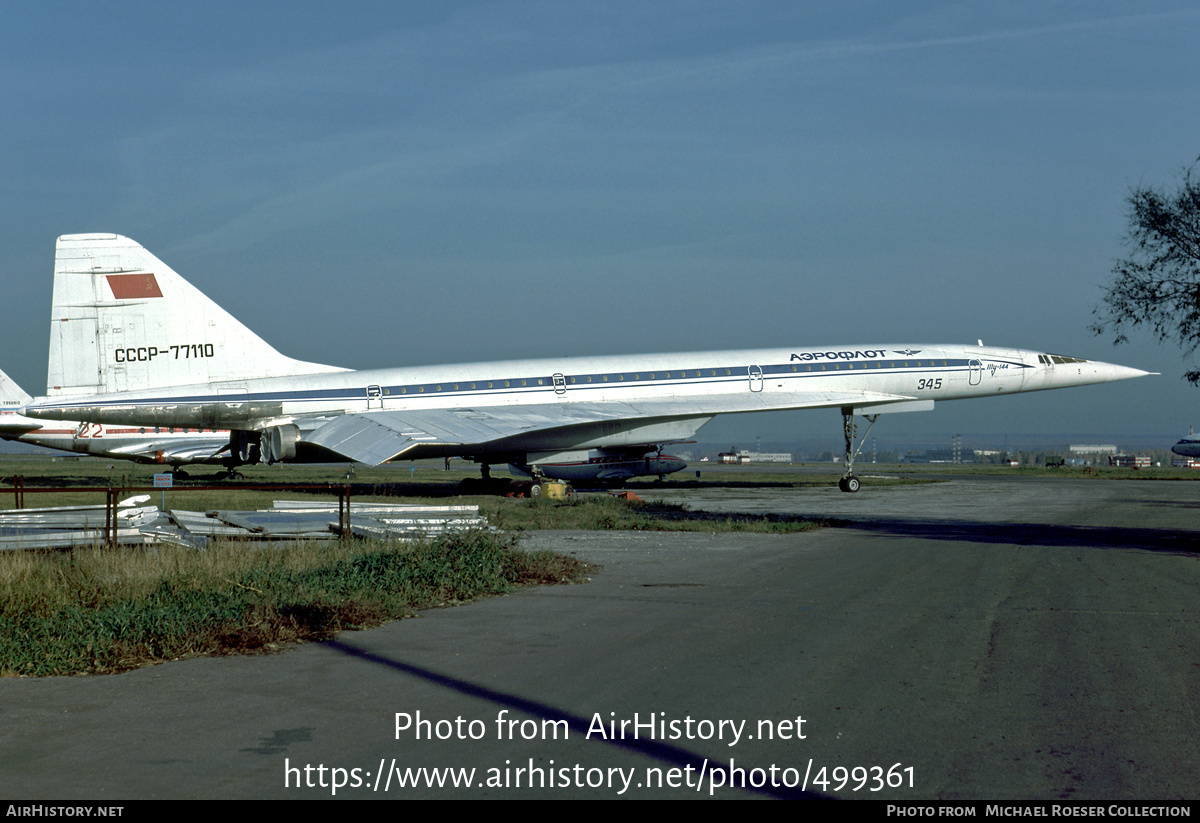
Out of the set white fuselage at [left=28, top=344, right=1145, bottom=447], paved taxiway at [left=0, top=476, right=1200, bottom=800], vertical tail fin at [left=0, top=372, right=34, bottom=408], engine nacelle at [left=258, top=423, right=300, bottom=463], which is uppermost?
vertical tail fin at [left=0, top=372, right=34, bottom=408]

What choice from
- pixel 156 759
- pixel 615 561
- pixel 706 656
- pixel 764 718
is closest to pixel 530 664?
pixel 706 656

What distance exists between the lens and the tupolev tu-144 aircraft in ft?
94.7

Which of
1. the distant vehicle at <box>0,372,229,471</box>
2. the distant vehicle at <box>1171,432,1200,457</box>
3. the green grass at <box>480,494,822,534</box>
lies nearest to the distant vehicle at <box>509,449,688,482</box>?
the green grass at <box>480,494,822,534</box>

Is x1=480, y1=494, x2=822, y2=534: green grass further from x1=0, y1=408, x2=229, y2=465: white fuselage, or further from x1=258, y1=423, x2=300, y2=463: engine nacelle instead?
x1=0, y1=408, x2=229, y2=465: white fuselage

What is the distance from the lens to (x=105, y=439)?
42.0m

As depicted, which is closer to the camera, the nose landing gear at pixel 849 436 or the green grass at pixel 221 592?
the green grass at pixel 221 592

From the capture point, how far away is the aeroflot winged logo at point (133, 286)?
29156 millimetres

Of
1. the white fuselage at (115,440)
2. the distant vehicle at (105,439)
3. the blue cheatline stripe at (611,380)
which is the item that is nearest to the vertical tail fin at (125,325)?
the blue cheatline stripe at (611,380)

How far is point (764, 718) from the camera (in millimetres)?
5871

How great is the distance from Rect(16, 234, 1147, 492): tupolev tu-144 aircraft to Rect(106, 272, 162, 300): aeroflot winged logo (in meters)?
0.04

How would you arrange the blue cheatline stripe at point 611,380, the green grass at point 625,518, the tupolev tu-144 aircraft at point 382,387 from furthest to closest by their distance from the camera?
the blue cheatline stripe at point 611,380 < the tupolev tu-144 aircraft at point 382,387 < the green grass at point 625,518

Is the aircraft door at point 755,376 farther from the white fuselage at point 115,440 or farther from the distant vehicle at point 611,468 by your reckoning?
the white fuselage at point 115,440

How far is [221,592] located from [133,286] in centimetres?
2251

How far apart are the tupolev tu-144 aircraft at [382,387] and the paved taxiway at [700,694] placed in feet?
53.5
